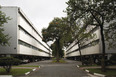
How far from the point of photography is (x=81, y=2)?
17.5 m

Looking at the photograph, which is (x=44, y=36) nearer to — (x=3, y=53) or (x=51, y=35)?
(x=51, y=35)

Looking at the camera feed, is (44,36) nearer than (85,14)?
No

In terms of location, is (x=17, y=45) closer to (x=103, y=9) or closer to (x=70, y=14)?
(x=70, y=14)

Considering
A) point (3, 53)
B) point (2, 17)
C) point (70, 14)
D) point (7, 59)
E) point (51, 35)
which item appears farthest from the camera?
point (51, 35)

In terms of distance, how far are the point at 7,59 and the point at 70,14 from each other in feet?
27.3

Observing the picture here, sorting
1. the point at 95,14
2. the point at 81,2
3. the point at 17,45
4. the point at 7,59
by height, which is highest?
the point at 81,2

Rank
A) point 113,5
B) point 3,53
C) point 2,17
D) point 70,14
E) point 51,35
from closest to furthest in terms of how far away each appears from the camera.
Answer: point 113,5, point 70,14, point 2,17, point 3,53, point 51,35

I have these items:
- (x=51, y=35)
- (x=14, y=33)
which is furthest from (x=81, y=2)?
(x=51, y=35)

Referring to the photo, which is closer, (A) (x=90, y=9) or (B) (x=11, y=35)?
(A) (x=90, y=9)

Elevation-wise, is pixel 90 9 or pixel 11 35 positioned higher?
pixel 90 9

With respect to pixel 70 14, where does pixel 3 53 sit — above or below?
below

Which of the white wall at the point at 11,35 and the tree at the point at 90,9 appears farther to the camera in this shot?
the white wall at the point at 11,35

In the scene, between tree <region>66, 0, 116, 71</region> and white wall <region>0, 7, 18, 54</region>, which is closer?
tree <region>66, 0, 116, 71</region>

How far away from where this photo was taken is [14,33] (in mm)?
34531
